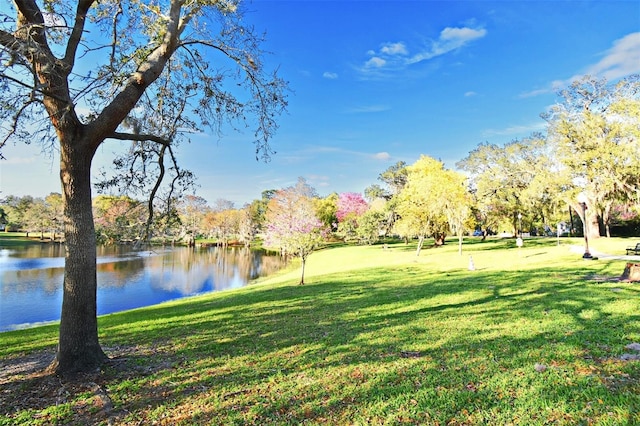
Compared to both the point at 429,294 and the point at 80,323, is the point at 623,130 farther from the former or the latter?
the point at 80,323

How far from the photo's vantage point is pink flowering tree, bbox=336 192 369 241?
52.1 metres

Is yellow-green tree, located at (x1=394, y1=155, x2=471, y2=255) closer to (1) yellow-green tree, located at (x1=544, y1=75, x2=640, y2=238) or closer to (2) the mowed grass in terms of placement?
(1) yellow-green tree, located at (x1=544, y1=75, x2=640, y2=238)

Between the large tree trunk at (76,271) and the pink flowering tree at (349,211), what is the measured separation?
46523 mm

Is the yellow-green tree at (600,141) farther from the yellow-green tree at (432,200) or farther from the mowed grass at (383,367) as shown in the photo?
the mowed grass at (383,367)

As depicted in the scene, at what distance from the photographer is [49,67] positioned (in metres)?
4.40

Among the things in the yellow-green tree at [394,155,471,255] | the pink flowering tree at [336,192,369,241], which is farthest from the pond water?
the pink flowering tree at [336,192,369,241]

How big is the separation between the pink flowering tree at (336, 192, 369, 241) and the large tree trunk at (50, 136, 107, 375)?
46.5 metres

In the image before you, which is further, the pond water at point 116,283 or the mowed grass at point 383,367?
the pond water at point 116,283

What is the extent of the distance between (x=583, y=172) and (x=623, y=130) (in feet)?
11.2

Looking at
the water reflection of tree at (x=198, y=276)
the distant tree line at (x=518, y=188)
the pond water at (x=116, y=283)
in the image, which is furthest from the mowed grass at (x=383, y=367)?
the water reflection of tree at (x=198, y=276)

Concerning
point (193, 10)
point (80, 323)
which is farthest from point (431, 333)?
point (193, 10)

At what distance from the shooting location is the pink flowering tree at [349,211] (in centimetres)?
5206

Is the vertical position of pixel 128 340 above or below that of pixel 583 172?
below

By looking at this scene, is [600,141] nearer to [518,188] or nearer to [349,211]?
[518,188]
